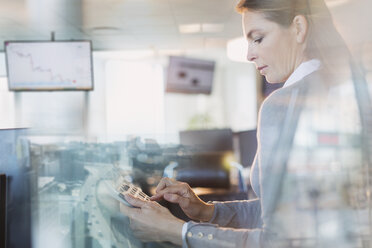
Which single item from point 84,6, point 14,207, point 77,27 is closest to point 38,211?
point 14,207

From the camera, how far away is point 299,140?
77cm

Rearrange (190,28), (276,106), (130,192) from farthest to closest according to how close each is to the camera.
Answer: (190,28) → (130,192) → (276,106)

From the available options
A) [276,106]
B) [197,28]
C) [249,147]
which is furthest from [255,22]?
[197,28]

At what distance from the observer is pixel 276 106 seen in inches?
30.3

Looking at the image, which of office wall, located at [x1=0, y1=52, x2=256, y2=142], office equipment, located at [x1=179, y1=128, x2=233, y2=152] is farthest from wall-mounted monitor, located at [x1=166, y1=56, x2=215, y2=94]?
office equipment, located at [x1=179, y1=128, x2=233, y2=152]

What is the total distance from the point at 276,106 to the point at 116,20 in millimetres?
4941

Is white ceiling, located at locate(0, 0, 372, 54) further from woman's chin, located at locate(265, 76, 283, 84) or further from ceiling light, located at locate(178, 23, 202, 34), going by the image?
woman's chin, located at locate(265, 76, 283, 84)

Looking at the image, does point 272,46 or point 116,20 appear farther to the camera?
point 116,20

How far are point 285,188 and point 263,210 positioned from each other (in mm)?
61

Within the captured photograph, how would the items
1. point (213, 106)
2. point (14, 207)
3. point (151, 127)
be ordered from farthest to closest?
point (213, 106) < point (151, 127) < point (14, 207)

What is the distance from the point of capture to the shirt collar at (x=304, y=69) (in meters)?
0.80

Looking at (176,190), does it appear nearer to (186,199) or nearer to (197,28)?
→ (186,199)

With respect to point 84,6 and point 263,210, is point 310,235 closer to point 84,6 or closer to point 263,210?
point 263,210

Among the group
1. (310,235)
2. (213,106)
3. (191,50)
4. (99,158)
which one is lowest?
(310,235)
